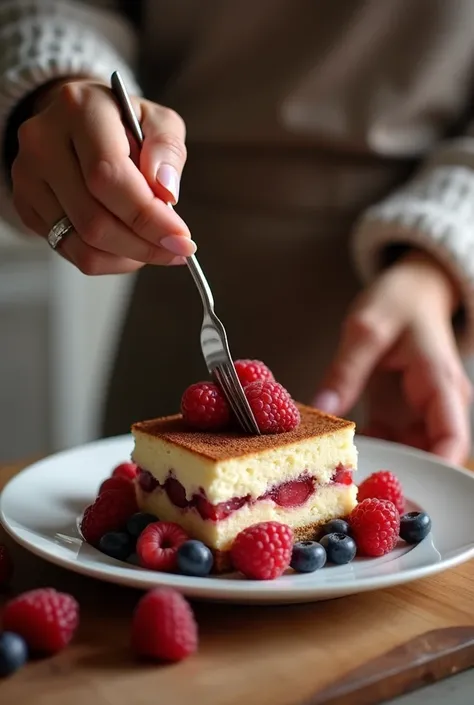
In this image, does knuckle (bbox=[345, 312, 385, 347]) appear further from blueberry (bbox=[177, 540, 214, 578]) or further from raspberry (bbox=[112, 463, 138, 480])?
blueberry (bbox=[177, 540, 214, 578])

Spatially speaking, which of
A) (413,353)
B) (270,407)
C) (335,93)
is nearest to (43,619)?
(270,407)

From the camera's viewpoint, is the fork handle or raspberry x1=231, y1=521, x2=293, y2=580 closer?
raspberry x1=231, y1=521, x2=293, y2=580

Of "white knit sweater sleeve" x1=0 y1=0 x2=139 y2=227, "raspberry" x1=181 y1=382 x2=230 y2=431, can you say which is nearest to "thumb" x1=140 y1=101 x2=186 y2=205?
"raspberry" x1=181 y1=382 x2=230 y2=431

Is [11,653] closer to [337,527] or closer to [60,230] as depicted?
[337,527]

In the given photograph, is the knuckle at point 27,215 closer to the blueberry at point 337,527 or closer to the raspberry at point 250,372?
the raspberry at point 250,372

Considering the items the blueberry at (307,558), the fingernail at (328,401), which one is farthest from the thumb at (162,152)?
the fingernail at (328,401)

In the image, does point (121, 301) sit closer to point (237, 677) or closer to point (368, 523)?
point (368, 523)

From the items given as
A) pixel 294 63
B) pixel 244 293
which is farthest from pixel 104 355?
pixel 294 63
